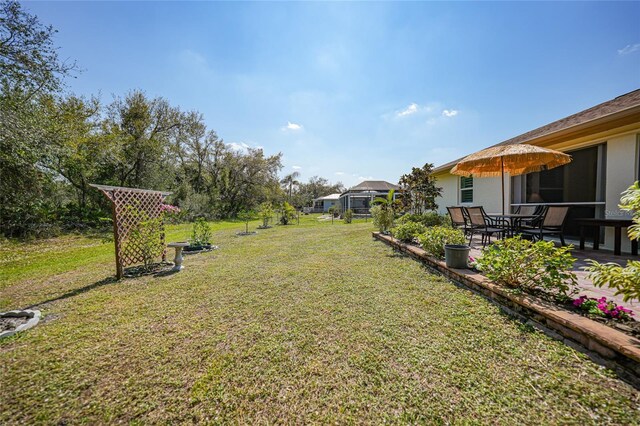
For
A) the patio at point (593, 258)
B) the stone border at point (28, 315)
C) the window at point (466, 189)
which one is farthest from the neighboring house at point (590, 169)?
the stone border at point (28, 315)

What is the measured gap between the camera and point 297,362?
6.82ft

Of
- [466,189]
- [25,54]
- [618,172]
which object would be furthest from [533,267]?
[25,54]

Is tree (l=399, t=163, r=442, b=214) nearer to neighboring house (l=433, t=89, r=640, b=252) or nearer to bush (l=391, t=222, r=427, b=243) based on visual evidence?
neighboring house (l=433, t=89, r=640, b=252)

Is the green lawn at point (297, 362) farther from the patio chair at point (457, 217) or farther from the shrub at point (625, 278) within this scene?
the patio chair at point (457, 217)

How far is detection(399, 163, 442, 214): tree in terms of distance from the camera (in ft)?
31.7

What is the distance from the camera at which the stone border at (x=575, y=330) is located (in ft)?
5.66

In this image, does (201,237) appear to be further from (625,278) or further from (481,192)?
(481,192)

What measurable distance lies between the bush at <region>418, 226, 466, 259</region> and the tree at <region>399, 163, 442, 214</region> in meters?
5.35

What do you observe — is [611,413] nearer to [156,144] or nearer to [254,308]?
[254,308]

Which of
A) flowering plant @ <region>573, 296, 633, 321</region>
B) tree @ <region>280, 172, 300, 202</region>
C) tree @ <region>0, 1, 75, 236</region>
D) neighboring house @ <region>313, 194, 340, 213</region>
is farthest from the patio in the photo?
tree @ <region>280, 172, 300, 202</region>

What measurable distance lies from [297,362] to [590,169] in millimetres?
8304

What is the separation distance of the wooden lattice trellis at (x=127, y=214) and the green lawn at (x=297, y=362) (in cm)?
108

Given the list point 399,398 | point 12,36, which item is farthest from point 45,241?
point 399,398

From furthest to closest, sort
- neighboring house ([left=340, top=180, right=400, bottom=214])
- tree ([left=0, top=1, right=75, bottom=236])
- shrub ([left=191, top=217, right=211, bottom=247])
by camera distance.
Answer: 1. neighboring house ([left=340, top=180, right=400, bottom=214])
2. shrub ([left=191, top=217, right=211, bottom=247])
3. tree ([left=0, top=1, right=75, bottom=236])
